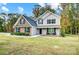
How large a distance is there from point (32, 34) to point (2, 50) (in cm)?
36

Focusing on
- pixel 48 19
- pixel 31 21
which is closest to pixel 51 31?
pixel 48 19

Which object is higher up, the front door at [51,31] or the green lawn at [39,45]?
the front door at [51,31]

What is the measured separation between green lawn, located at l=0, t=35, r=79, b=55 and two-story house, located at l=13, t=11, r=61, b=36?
76 millimetres

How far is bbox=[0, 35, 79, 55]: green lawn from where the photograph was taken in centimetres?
275

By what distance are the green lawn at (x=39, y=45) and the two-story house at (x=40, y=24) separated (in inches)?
3.0

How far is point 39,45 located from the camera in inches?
109

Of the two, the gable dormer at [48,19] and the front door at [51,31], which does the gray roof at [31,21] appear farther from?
the front door at [51,31]

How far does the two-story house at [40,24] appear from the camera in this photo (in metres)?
2.81

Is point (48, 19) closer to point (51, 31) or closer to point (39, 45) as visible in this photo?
point (51, 31)

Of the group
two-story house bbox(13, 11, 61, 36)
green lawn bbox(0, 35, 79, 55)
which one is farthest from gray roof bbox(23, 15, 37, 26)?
green lawn bbox(0, 35, 79, 55)

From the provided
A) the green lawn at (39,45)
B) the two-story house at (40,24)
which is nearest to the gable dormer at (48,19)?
the two-story house at (40,24)

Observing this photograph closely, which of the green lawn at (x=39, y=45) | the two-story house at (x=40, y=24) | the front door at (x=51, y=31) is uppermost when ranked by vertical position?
the two-story house at (x=40, y=24)

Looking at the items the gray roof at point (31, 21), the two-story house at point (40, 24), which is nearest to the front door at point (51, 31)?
the two-story house at point (40, 24)
